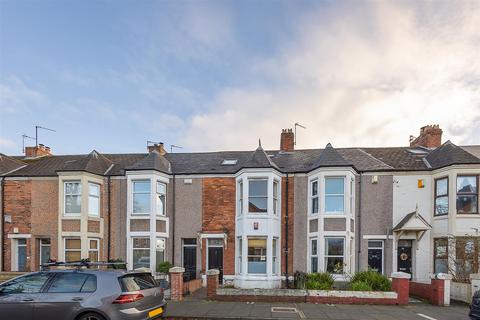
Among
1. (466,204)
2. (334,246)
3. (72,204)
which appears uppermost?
(466,204)

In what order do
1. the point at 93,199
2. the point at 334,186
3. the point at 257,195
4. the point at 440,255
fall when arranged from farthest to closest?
1. the point at 93,199
2. the point at 257,195
3. the point at 334,186
4. the point at 440,255

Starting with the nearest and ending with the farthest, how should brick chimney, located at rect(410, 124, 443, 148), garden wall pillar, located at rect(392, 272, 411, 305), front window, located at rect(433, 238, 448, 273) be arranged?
garden wall pillar, located at rect(392, 272, 411, 305), front window, located at rect(433, 238, 448, 273), brick chimney, located at rect(410, 124, 443, 148)

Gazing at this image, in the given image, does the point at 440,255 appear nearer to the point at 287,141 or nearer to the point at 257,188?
the point at 257,188

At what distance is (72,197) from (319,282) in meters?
12.2

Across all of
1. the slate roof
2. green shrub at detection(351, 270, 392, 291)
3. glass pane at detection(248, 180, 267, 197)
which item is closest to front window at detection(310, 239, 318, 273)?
green shrub at detection(351, 270, 392, 291)

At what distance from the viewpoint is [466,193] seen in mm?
15617

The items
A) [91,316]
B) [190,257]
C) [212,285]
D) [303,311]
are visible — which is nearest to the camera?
[91,316]

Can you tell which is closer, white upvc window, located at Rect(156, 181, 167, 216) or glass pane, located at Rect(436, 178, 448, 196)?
glass pane, located at Rect(436, 178, 448, 196)

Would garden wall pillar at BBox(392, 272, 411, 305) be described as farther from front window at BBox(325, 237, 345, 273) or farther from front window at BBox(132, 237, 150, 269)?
front window at BBox(132, 237, 150, 269)

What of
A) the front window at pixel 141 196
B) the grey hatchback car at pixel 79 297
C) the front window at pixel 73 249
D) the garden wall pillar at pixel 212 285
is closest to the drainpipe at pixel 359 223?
the garden wall pillar at pixel 212 285

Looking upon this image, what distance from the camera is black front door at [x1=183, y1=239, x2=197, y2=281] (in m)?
17.8

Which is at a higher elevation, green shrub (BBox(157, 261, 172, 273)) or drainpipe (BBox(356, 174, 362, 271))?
drainpipe (BBox(356, 174, 362, 271))

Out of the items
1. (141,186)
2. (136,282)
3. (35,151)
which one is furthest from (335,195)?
(35,151)

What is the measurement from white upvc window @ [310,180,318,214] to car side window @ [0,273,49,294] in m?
12.0
